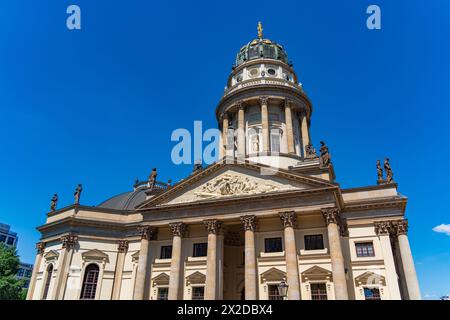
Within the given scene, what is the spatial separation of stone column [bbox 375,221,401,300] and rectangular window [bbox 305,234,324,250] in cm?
498

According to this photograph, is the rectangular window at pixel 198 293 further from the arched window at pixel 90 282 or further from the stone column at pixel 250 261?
the arched window at pixel 90 282

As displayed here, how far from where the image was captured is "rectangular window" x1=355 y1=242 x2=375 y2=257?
26828mm

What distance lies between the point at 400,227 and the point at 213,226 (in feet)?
52.2

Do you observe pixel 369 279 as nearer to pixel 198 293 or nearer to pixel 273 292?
pixel 273 292

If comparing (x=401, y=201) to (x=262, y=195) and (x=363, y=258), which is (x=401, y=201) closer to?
(x=363, y=258)

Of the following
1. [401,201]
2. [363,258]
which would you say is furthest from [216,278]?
[401,201]

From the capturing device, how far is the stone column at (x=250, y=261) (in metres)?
25.3

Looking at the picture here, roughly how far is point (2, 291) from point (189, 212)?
1142 inches

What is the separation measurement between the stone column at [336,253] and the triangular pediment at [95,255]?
23090 millimetres

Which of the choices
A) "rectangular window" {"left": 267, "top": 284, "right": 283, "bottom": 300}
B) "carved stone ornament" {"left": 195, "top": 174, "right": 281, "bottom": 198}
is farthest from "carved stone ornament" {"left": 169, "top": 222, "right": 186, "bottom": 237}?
"rectangular window" {"left": 267, "top": 284, "right": 283, "bottom": 300}

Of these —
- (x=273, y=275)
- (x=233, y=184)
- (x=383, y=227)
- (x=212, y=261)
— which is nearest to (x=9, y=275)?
(x=212, y=261)

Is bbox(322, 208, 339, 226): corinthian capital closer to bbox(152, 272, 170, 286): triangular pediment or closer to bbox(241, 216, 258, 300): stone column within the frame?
bbox(241, 216, 258, 300): stone column

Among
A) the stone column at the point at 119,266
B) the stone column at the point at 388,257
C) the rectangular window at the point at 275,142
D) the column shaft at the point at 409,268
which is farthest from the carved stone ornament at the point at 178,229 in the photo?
the column shaft at the point at 409,268

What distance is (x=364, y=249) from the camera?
1070 inches
